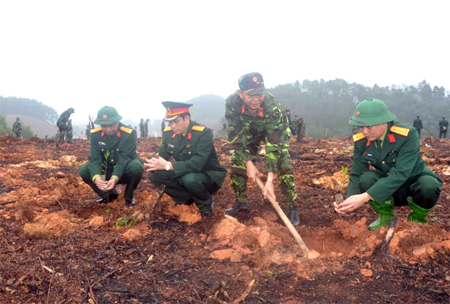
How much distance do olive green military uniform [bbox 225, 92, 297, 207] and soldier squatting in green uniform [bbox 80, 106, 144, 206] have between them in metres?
1.18

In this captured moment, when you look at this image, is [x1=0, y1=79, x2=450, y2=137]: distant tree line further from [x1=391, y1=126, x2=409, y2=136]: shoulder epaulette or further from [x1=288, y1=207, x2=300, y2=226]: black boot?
[x1=391, y1=126, x2=409, y2=136]: shoulder epaulette

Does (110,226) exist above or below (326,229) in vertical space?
above

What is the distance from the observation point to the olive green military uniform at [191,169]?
371 cm

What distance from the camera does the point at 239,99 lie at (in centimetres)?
388

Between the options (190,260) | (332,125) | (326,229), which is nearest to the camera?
(190,260)

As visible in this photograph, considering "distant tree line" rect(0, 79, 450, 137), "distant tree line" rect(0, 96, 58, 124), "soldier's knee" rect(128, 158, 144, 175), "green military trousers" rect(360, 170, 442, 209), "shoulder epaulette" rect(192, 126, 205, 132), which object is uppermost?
"distant tree line" rect(0, 96, 58, 124)

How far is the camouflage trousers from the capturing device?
380 centimetres

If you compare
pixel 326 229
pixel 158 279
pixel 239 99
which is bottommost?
pixel 326 229

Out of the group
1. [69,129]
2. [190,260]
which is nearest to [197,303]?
[190,260]

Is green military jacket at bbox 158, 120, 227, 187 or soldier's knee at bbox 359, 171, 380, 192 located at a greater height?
green military jacket at bbox 158, 120, 227, 187

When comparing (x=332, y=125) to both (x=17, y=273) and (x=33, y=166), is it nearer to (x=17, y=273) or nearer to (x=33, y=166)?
(x=33, y=166)

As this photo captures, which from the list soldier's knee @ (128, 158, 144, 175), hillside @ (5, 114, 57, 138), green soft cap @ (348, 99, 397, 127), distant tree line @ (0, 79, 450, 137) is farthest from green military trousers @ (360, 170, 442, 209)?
hillside @ (5, 114, 57, 138)

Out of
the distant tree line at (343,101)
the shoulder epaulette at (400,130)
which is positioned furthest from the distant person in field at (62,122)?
the distant tree line at (343,101)

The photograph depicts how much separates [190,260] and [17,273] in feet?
4.02
